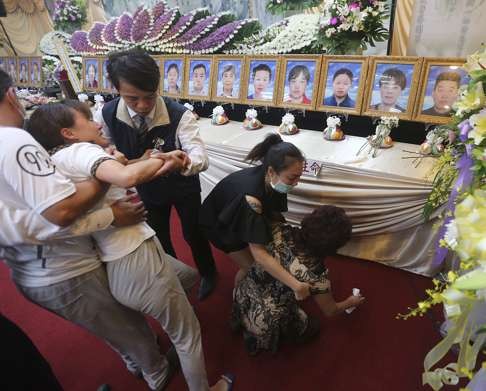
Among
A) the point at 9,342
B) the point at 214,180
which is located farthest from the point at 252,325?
the point at 214,180

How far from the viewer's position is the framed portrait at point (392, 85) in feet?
6.11

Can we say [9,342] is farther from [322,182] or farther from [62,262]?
[322,182]

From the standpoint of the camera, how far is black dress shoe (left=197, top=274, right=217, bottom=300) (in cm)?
193

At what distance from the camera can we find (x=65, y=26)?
159 inches

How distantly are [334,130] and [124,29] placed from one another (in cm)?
232

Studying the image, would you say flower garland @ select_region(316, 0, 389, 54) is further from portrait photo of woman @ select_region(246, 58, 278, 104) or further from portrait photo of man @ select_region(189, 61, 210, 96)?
portrait photo of man @ select_region(189, 61, 210, 96)

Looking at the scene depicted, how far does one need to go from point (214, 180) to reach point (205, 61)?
1005mm

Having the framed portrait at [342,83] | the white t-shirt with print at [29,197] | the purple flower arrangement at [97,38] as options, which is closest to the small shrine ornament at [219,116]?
the framed portrait at [342,83]

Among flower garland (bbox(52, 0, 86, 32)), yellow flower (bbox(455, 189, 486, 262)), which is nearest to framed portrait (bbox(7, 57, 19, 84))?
flower garland (bbox(52, 0, 86, 32))

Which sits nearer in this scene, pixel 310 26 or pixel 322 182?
pixel 322 182

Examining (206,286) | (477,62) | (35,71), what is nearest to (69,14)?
(35,71)

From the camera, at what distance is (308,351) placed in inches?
62.0

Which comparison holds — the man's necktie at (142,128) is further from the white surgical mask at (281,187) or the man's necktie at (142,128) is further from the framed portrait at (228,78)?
the framed portrait at (228,78)

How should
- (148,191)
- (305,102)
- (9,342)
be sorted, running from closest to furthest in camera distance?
(9,342)
(148,191)
(305,102)
